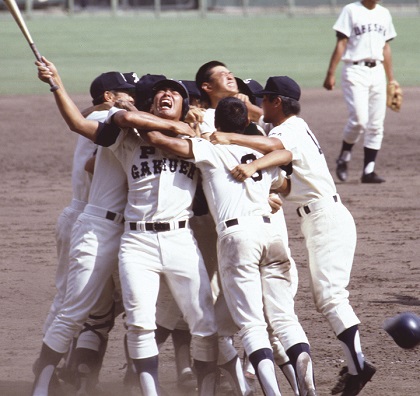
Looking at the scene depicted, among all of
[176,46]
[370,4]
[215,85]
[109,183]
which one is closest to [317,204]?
[215,85]

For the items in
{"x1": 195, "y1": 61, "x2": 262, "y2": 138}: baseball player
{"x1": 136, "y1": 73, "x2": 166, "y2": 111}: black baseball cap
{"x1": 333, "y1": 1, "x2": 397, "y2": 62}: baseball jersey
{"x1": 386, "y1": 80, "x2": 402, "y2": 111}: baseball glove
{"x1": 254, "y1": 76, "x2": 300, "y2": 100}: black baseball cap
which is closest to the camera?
{"x1": 136, "y1": 73, "x2": 166, "y2": 111}: black baseball cap

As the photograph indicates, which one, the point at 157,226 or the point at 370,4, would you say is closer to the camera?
the point at 157,226

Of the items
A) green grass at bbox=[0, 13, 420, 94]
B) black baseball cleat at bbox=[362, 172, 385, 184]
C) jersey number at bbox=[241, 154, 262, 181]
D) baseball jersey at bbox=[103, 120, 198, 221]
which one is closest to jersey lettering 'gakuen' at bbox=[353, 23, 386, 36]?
black baseball cleat at bbox=[362, 172, 385, 184]

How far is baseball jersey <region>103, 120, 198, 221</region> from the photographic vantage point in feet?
16.3

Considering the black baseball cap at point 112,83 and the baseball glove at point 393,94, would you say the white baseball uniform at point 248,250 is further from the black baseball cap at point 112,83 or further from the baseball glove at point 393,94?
the baseball glove at point 393,94

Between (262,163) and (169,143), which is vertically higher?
(169,143)

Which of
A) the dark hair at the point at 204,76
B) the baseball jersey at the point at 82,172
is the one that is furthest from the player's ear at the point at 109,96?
the dark hair at the point at 204,76

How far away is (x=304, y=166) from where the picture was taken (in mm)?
5570

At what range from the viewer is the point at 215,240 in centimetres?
546

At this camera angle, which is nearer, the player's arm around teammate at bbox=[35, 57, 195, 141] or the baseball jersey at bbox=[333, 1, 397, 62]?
the player's arm around teammate at bbox=[35, 57, 195, 141]

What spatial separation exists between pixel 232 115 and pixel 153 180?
53 cm

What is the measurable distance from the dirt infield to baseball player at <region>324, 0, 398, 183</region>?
63 centimetres

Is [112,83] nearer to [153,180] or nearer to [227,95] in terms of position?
[227,95]

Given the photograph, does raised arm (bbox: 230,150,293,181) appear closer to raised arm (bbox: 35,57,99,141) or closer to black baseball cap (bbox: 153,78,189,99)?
black baseball cap (bbox: 153,78,189,99)
